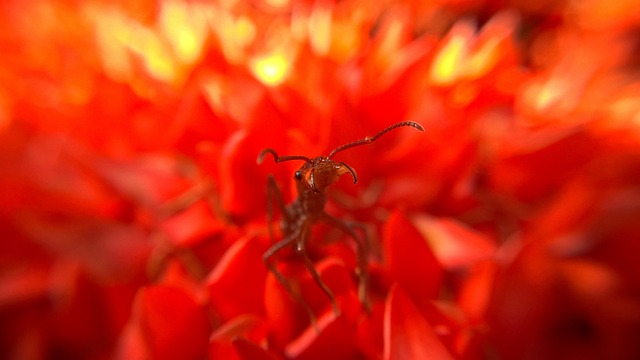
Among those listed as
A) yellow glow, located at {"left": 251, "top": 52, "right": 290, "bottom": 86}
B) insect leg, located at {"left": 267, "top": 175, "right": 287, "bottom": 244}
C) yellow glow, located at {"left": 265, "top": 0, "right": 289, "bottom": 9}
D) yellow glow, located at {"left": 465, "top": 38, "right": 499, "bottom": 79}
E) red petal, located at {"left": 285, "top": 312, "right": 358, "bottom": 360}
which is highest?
yellow glow, located at {"left": 265, "top": 0, "right": 289, "bottom": 9}

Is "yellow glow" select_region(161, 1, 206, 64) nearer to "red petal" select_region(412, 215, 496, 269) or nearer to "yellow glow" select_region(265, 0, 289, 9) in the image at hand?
"yellow glow" select_region(265, 0, 289, 9)

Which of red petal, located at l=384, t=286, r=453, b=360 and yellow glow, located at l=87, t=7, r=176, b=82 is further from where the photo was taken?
yellow glow, located at l=87, t=7, r=176, b=82

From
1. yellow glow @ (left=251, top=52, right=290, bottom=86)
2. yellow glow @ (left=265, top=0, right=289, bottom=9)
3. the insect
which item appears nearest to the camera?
the insect

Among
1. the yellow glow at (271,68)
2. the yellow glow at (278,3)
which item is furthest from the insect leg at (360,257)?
the yellow glow at (278,3)

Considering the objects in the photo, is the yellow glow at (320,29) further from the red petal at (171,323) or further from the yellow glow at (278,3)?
the red petal at (171,323)

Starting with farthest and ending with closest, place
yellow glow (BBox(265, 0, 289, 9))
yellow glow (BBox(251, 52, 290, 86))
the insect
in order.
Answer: yellow glow (BBox(265, 0, 289, 9)) < yellow glow (BBox(251, 52, 290, 86)) < the insect

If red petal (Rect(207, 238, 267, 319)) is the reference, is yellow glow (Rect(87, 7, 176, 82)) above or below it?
above

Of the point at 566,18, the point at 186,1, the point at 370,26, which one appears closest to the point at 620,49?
the point at 566,18

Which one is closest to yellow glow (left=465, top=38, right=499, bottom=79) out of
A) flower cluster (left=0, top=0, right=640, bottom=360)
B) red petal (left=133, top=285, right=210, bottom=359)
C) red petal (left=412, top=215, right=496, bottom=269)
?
flower cluster (left=0, top=0, right=640, bottom=360)
